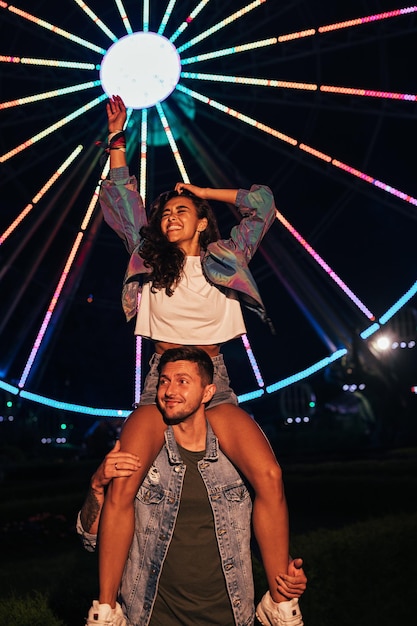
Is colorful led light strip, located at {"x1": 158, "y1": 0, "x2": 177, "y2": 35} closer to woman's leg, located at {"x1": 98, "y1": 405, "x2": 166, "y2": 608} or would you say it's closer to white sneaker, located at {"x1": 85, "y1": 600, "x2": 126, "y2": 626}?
woman's leg, located at {"x1": 98, "y1": 405, "x2": 166, "y2": 608}

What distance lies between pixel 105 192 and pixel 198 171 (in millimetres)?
11762

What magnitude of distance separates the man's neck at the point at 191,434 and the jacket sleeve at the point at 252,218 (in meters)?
0.99

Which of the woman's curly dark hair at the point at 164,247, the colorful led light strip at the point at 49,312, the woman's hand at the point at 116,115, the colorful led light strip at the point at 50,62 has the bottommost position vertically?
the woman's curly dark hair at the point at 164,247

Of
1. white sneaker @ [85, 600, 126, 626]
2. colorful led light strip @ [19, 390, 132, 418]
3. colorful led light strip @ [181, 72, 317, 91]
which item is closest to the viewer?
white sneaker @ [85, 600, 126, 626]

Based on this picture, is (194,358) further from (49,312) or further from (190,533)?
(49,312)

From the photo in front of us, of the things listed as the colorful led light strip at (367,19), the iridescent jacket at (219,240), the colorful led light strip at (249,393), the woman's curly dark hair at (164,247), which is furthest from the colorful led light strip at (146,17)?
the woman's curly dark hair at (164,247)

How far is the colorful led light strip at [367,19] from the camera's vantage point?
38.2 ft

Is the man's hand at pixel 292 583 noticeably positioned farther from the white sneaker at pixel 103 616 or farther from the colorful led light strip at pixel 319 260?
the colorful led light strip at pixel 319 260

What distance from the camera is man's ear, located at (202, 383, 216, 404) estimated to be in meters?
4.39

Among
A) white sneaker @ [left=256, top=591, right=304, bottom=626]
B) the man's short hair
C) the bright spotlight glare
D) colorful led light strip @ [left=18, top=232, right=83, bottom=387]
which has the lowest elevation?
white sneaker @ [left=256, top=591, right=304, bottom=626]

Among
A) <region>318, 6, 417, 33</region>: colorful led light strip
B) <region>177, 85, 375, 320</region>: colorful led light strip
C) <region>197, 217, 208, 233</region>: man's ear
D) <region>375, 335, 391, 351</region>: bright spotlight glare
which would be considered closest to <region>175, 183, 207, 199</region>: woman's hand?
<region>197, 217, 208, 233</region>: man's ear

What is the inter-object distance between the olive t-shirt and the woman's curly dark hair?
3.11 feet

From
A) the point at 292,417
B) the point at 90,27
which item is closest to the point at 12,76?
the point at 90,27

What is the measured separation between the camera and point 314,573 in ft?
21.1
